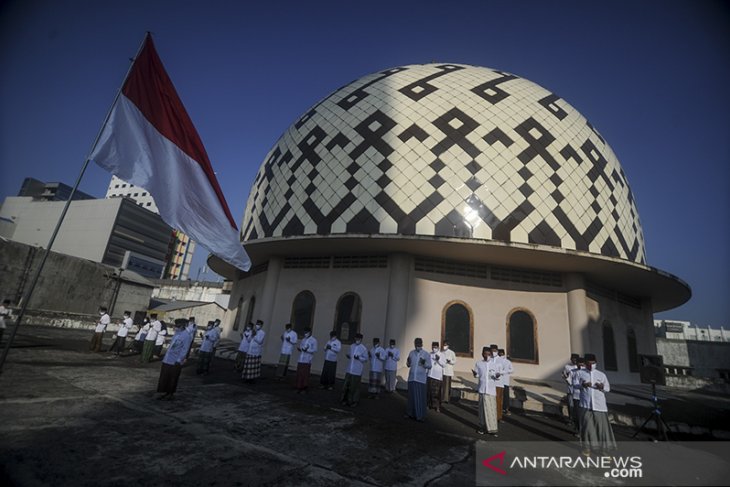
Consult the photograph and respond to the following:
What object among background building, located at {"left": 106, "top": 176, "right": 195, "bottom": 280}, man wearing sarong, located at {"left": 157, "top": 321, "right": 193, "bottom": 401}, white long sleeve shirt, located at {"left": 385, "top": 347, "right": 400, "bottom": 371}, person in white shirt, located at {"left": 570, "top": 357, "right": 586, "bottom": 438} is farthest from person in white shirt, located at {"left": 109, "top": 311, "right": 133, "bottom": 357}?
background building, located at {"left": 106, "top": 176, "right": 195, "bottom": 280}

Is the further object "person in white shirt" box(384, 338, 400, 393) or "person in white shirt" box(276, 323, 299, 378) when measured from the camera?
"person in white shirt" box(276, 323, 299, 378)

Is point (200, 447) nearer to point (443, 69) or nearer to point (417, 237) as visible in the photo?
point (417, 237)

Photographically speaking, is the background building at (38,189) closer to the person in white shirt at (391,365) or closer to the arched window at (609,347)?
the person in white shirt at (391,365)

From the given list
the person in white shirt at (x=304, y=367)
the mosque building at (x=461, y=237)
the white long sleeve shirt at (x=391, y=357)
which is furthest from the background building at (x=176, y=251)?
the white long sleeve shirt at (x=391, y=357)

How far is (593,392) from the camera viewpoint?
5547 mm

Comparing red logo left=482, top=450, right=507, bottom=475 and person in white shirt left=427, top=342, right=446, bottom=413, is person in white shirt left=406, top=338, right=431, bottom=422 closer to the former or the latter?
person in white shirt left=427, top=342, right=446, bottom=413

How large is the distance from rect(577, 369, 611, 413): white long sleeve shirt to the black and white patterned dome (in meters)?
5.59

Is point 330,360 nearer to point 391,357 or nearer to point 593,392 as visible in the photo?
point 391,357

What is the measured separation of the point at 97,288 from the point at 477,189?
81.3ft

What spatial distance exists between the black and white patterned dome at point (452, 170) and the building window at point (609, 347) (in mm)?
2965

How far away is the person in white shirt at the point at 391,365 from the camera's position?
30.3 ft

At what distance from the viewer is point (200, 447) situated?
12.2 ft

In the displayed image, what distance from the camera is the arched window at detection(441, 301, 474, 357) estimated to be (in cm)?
1130

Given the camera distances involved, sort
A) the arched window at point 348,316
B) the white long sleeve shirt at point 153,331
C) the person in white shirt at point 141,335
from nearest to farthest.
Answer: the white long sleeve shirt at point 153,331 < the arched window at point 348,316 < the person in white shirt at point 141,335
